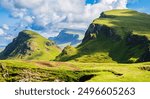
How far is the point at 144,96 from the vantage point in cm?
4394

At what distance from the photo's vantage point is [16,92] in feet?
150

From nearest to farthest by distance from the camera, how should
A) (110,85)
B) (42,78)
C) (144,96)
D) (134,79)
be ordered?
1. (144,96)
2. (110,85)
3. (134,79)
4. (42,78)

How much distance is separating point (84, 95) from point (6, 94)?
902 centimetres

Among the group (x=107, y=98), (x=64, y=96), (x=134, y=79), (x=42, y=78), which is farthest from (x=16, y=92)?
(x=42, y=78)

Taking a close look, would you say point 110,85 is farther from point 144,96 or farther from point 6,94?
point 6,94

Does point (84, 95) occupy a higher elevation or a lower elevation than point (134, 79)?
higher

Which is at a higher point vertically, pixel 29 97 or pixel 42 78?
pixel 29 97

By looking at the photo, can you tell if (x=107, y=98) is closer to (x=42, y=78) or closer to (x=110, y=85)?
(x=110, y=85)

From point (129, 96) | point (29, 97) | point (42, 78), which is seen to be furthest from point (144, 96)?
point (42, 78)

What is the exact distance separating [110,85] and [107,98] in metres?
3.52

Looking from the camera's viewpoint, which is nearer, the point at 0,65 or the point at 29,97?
the point at 29,97

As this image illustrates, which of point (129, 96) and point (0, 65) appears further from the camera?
point (0, 65)

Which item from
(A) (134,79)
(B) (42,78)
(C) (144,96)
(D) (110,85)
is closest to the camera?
(C) (144,96)

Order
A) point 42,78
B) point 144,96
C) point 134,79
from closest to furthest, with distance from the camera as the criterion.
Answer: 1. point 144,96
2. point 134,79
3. point 42,78
